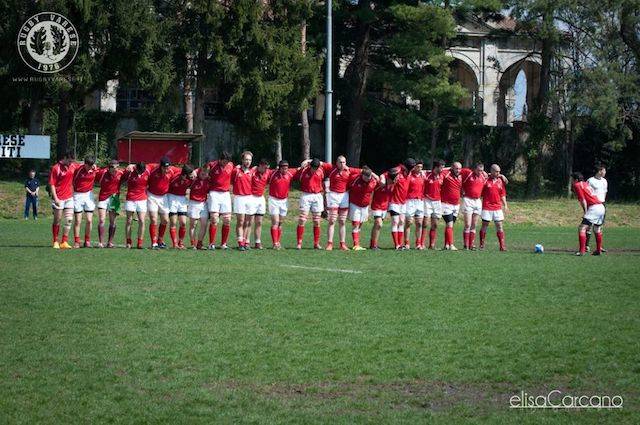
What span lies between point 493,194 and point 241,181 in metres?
6.37

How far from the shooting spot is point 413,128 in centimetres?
4331

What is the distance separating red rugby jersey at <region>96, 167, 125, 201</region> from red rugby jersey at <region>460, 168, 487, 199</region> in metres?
8.31

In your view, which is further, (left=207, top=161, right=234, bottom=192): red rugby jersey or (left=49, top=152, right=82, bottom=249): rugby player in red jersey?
(left=207, top=161, right=234, bottom=192): red rugby jersey

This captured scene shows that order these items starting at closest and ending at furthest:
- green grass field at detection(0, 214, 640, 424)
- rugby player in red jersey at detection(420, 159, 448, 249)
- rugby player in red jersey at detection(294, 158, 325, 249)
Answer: green grass field at detection(0, 214, 640, 424) < rugby player in red jersey at detection(294, 158, 325, 249) < rugby player in red jersey at detection(420, 159, 448, 249)

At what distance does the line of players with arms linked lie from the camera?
69.5 ft

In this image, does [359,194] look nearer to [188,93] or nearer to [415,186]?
[415,186]

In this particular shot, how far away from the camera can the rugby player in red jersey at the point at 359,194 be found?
22.2m

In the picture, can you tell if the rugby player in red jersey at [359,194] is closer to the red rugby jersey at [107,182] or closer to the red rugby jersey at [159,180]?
the red rugby jersey at [159,180]

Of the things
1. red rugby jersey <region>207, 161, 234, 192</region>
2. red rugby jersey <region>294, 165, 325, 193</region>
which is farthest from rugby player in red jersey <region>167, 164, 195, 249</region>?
red rugby jersey <region>294, 165, 325, 193</region>

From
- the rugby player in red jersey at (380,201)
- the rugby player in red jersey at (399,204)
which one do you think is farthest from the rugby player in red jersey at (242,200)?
the rugby player in red jersey at (399,204)

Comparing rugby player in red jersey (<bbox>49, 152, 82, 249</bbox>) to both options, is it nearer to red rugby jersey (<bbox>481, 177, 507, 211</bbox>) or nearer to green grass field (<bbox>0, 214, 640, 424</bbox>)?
green grass field (<bbox>0, 214, 640, 424</bbox>)

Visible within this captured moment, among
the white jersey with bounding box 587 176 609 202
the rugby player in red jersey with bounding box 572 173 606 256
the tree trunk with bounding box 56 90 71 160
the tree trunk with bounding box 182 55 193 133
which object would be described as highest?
the tree trunk with bounding box 182 55 193 133

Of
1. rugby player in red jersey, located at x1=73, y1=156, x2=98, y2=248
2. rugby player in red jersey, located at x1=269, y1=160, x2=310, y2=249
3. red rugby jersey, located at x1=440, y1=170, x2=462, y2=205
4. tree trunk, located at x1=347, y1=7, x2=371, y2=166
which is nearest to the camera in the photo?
rugby player in red jersey, located at x1=73, y1=156, x2=98, y2=248

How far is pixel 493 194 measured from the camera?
23.6m
